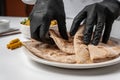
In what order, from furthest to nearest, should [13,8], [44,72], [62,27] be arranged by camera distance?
1. [13,8]
2. [62,27]
3. [44,72]

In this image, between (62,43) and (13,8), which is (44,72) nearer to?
(62,43)

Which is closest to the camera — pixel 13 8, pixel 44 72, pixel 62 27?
pixel 44 72

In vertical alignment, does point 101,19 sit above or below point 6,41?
above

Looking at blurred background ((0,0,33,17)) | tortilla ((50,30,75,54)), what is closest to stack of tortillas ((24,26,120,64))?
tortilla ((50,30,75,54))

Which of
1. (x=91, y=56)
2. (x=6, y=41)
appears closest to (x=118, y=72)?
(x=91, y=56)

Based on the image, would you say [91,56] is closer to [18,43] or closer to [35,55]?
[35,55]

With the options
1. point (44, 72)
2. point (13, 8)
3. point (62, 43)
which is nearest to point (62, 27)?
point (62, 43)

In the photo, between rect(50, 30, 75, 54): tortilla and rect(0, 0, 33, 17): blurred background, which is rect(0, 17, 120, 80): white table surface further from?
rect(0, 0, 33, 17): blurred background
